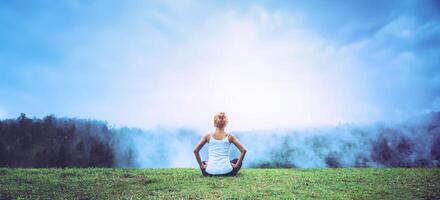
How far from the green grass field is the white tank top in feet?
1.70

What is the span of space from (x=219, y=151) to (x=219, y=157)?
22 centimetres

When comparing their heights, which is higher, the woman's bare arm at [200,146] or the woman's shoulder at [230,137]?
the woman's shoulder at [230,137]

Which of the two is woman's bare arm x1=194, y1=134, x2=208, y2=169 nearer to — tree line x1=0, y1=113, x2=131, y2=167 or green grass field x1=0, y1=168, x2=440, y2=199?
green grass field x1=0, y1=168, x2=440, y2=199

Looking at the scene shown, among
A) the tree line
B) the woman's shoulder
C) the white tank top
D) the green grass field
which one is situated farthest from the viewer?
the tree line

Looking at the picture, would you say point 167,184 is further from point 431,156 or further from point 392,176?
point 431,156

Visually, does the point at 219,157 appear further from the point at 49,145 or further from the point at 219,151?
the point at 49,145

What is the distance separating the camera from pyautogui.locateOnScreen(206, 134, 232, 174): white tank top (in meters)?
12.9

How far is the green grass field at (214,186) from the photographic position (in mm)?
9484

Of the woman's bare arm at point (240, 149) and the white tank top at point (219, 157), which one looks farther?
the woman's bare arm at point (240, 149)

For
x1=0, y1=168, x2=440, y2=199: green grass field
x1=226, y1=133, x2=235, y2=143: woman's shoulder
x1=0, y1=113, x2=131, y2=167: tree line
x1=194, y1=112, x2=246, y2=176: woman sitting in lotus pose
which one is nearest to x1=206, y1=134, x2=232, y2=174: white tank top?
x1=194, y1=112, x2=246, y2=176: woman sitting in lotus pose

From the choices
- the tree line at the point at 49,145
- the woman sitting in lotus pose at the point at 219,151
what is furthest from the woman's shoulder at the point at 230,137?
the tree line at the point at 49,145

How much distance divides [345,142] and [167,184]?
2406 inches

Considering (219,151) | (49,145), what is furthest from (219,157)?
(49,145)

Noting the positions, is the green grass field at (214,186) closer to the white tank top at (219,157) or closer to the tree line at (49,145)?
the white tank top at (219,157)
